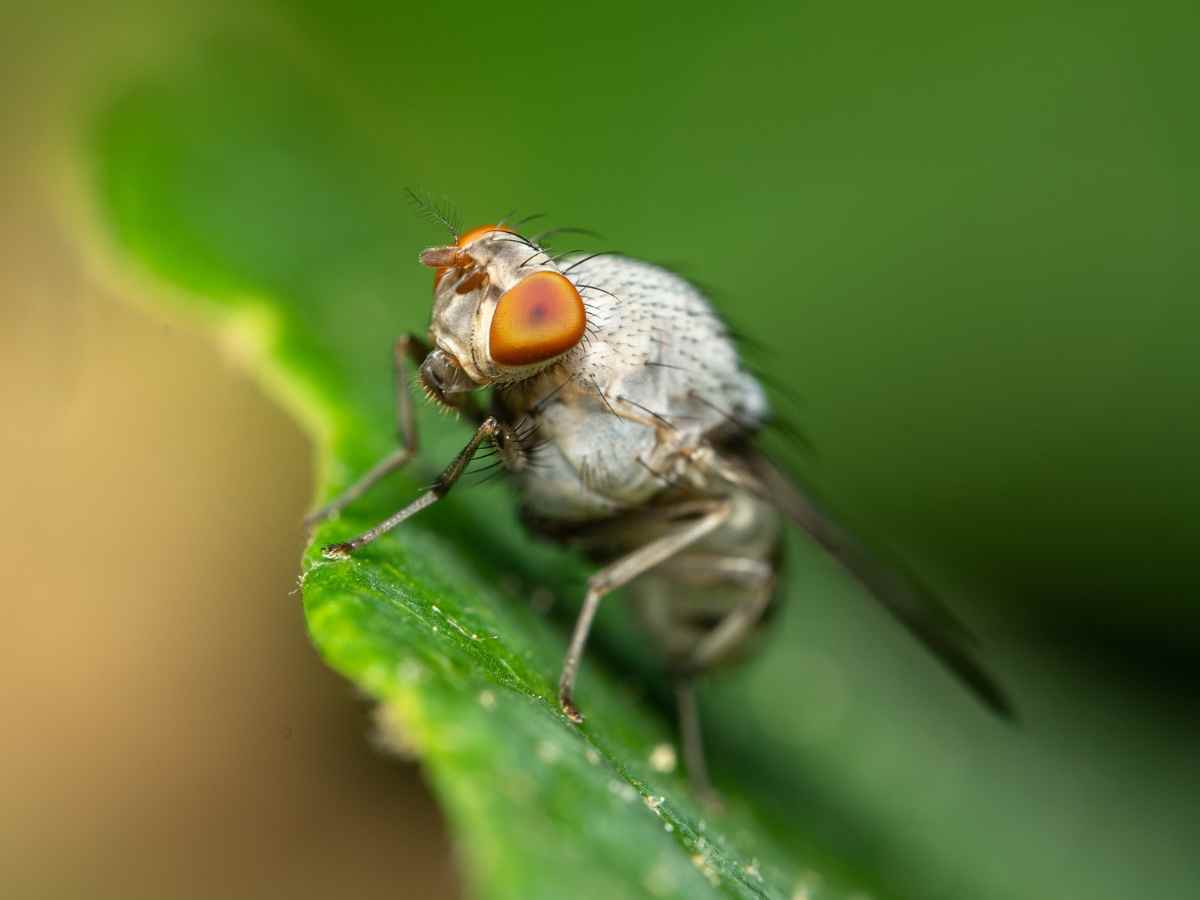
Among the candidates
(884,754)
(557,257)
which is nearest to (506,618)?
(557,257)

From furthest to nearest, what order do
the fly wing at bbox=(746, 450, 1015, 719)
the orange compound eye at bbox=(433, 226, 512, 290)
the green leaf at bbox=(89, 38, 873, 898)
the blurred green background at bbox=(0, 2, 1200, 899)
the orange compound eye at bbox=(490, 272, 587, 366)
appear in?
the blurred green background at bbox=(0, 2, 1200, 899) < the fly wing at bbox=(746, 450, 1015, 719) < the orange compound eye at bbox=(433, 226, 512, 290) < the orange compound eye at bbox=(490, 272, 587, 366) < the green leaf at bbox=(89, 38, 873, 898)

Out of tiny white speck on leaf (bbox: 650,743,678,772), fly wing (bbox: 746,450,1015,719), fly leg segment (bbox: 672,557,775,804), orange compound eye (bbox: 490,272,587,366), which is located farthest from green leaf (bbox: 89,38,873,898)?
fly wing (bbox: 746,450,1015,719)

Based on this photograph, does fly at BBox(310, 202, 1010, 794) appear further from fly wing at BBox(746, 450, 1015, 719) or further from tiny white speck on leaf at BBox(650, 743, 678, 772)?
tiny white speck on leaf at BBox(650, 743, 678, 772)

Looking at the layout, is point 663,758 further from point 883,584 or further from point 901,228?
point 901,228

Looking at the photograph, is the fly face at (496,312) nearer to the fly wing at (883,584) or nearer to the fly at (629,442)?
the fly at (629,442)

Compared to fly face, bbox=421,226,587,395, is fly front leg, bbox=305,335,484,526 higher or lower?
lower

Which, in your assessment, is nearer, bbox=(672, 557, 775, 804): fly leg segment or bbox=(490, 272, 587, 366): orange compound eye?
bbox=(490, 272, 587, 366): orange compound eye

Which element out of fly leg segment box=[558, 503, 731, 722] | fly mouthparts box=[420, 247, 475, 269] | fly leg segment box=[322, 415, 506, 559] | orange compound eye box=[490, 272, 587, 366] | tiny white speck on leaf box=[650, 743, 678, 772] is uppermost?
fly mouthparts box=[420, 247, 475, 269]

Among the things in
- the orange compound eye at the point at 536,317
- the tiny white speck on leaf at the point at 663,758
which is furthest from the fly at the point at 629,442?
the tiny white speck on leaf at the point at 663,758
